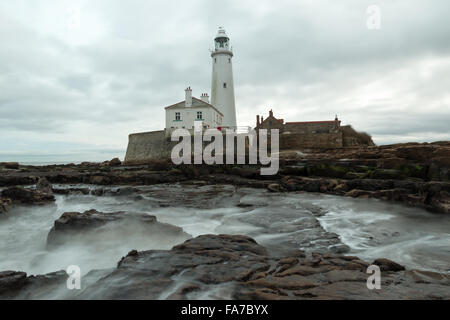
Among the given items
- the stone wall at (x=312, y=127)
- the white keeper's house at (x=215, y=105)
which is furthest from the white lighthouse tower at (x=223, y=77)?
the stone wall at (x=312, y=127)

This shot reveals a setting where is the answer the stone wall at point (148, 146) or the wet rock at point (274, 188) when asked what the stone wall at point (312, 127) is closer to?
the stone wall at point (148, 146)

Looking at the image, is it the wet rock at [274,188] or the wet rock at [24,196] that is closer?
the wet rock at [24,196]

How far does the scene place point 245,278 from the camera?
3.37 m

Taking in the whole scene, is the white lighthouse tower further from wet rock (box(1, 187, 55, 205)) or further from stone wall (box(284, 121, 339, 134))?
wet rock (box(1, 187, 55, 205))

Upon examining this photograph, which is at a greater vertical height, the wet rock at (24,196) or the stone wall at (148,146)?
the stone wall at (148,146)

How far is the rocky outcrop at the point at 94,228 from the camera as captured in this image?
5.89 m

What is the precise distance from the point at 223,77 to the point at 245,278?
90.3 feet

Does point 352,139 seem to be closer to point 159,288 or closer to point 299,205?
point 299,205

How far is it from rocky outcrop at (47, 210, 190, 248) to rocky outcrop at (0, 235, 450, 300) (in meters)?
1.70

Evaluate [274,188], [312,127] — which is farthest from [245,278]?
[312,127]

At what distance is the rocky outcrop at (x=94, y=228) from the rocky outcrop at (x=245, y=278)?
170cm

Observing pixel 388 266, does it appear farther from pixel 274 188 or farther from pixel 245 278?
pixel 274 188

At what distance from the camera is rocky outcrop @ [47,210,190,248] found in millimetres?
5895

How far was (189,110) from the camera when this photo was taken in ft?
90.6
